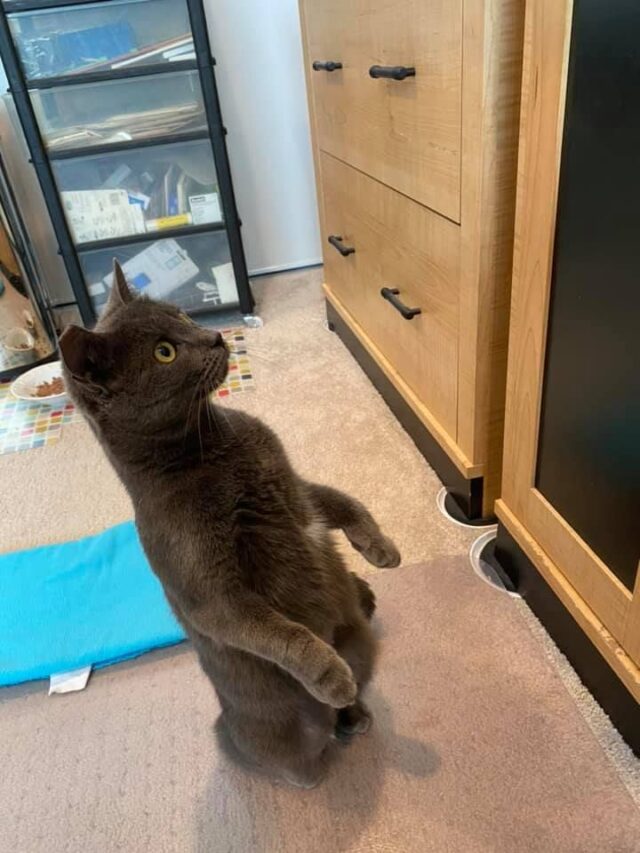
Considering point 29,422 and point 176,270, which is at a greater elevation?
point 176,270

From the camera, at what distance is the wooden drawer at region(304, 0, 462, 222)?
3.19ft

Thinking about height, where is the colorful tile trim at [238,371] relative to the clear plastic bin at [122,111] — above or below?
below

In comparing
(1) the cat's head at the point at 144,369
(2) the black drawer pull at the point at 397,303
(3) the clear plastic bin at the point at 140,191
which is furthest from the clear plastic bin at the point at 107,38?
(1) the cat's head at the point at 144,369

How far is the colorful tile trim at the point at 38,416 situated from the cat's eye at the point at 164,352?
37.7 inches

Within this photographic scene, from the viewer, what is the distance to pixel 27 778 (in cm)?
95

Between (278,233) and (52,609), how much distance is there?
5.69 ft

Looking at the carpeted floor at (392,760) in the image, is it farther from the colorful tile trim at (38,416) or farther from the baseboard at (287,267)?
the baseboard at (287,267)

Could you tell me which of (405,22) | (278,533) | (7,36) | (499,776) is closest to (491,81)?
(405,22)

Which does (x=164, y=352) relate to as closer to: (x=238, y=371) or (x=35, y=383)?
(x=238, y=371)

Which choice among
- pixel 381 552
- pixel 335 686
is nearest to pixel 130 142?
pixel 381 552

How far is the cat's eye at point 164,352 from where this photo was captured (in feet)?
2.31

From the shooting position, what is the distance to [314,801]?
874 mm

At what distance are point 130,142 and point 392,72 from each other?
3.67 feet

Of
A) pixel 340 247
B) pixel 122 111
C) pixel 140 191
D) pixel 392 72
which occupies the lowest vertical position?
pixel 340 247
